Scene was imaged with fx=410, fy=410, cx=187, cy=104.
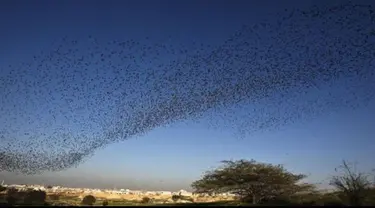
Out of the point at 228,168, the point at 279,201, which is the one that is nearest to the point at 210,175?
the point at 228,168

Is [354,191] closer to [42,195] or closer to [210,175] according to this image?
[210,175]

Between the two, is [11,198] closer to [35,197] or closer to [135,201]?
[35,197]

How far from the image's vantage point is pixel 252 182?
64.4 metres

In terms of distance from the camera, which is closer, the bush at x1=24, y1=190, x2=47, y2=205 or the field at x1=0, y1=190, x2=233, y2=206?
the field at x1=0, y1=190, x2=233, y2=206

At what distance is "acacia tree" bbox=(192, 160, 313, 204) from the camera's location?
65312mm

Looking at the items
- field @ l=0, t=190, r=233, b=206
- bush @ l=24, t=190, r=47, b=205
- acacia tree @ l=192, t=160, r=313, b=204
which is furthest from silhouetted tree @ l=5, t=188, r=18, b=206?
acacia tree @ l=192, t=160, r=313, b=204

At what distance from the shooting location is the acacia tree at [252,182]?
6531cm

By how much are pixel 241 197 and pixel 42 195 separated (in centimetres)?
3477

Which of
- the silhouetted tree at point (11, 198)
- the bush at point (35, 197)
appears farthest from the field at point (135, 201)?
the bush at point (35, 197)

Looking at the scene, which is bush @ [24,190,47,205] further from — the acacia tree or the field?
the acacia tree

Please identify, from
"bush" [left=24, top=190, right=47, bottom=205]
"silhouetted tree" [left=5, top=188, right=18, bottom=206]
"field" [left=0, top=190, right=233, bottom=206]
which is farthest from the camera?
"bush" [left=24, top=190, right=47, bottom=205]

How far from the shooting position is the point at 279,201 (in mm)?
62219

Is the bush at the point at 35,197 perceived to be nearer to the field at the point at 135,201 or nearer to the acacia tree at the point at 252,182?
the field at the point at 135,201

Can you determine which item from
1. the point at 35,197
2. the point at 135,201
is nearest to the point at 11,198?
the point at 35,197
